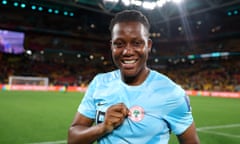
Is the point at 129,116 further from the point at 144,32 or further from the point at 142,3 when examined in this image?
the point at 142,3

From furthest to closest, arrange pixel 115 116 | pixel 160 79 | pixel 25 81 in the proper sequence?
pixel 25 81 → pixel 160 79 → pixel 115 116

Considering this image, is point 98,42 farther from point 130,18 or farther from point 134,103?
point 134,103

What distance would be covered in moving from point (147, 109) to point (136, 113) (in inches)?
3.0

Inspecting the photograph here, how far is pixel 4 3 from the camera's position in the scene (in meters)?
37.8

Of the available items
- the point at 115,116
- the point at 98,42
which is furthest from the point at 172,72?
the point at 115,116

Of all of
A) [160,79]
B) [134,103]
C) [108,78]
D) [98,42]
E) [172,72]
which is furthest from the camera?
[98,42]

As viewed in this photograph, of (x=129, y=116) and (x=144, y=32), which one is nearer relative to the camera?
(x=129, y=116)

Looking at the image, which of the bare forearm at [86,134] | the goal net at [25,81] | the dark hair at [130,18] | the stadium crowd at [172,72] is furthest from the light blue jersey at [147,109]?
the stadium crowd at [172,72]

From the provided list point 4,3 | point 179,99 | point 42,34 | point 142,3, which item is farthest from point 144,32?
point 42,34

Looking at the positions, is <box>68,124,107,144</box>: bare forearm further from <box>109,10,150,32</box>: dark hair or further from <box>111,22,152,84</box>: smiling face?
<box>109,10,150,32</box>: dark hair

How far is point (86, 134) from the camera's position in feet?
5.85

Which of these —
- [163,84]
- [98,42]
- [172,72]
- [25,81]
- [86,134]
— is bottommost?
[25,81]

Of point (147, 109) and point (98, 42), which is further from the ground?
point (98, 42)

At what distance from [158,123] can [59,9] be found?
40.8 metres
